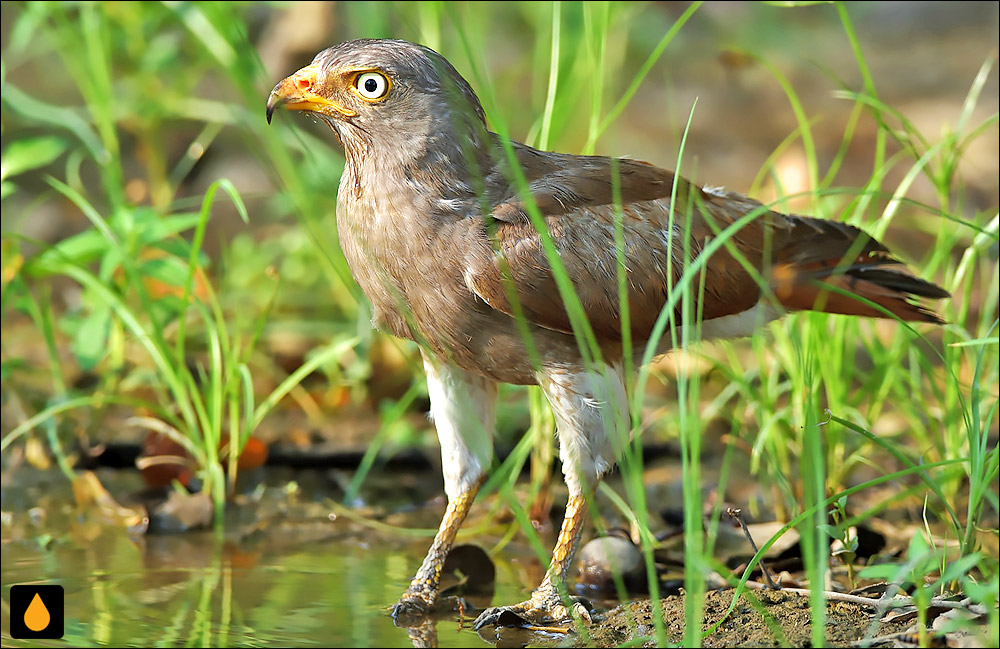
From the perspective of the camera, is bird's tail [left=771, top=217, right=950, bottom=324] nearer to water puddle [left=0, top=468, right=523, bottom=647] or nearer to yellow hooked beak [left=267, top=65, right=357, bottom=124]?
water puddle [left=0, top=468, right=523, bottom=647]

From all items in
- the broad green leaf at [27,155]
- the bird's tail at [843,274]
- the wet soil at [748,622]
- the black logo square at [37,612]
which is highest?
the broad green leaf at [27,155]

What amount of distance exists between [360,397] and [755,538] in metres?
2.14

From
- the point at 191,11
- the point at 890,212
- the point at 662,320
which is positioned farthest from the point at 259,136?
the point at 662,320

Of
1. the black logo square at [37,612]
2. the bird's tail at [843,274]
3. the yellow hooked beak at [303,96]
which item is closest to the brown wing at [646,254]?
the bird's tail at [843,274]

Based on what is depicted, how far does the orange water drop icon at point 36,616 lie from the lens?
122 inches

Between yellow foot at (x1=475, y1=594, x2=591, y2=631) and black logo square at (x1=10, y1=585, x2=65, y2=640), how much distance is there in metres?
1.21

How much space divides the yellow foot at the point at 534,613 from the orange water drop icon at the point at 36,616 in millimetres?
1235

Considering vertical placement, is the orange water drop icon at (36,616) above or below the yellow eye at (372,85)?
below

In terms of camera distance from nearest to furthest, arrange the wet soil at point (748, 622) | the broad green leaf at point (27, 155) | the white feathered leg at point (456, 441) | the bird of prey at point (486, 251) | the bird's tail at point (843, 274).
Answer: the wet soil at point (748, 622)
the bird of prey at point (486, 251)
the white feathered leg at point (456, 441)
the bird's tail at point (843, 274)
the broad green leaf at point (27, 155)

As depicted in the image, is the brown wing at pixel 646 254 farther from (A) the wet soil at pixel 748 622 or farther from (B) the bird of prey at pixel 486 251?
(A) the wet soil at pixel 748 622

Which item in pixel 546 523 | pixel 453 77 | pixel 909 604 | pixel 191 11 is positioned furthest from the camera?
pixel 191 11

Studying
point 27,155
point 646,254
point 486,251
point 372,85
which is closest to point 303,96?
point 372,85

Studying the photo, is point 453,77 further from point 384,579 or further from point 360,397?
point 360,397

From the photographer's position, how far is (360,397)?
17.5 feet
